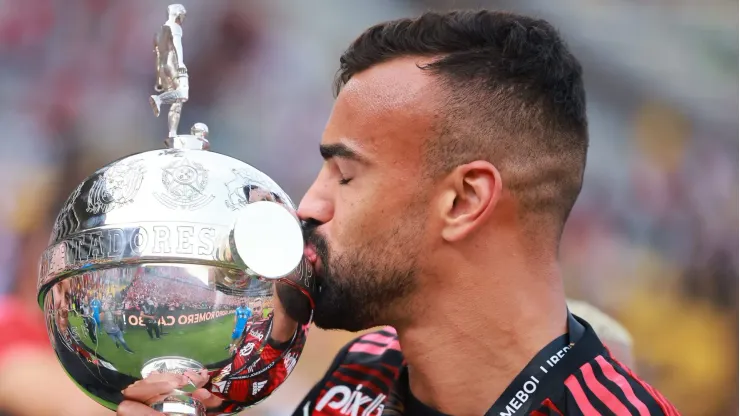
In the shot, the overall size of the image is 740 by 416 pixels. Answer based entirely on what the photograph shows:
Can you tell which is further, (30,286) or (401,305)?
(30,286)

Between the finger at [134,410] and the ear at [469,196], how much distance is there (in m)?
0.75

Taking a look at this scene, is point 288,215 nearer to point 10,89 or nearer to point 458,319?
point 458,319

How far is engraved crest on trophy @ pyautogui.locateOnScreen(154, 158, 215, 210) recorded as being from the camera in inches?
69.9

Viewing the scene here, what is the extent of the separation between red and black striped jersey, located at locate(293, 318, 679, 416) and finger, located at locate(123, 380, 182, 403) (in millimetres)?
674

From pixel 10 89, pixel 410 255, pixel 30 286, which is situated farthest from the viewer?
pixel 10 89

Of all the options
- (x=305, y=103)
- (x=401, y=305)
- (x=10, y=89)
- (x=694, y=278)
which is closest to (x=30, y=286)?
(x=10, y=89)

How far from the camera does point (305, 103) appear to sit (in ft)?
17.8

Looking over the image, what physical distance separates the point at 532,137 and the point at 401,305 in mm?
483

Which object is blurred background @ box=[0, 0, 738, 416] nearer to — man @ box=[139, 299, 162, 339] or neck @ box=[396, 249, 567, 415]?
neck @ box=[396, 249, 567, 415]

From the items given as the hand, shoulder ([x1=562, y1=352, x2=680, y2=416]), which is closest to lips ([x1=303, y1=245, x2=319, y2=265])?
the hand

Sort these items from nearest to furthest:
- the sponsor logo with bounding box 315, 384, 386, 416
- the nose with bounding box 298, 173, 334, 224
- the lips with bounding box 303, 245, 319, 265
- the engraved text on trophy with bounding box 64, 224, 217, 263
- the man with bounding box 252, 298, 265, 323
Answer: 1. the engraved text on trophy with bounding box 64, 224, 217, 263
2. the man with bounding box 252, 298, 265, 323
3. the lips with bounding box 303, 245, 319, 265
4. the nose with bounding box 298, 173, 334, 224
5. the sponsor logo with bounding box 315, 384, 386, 416

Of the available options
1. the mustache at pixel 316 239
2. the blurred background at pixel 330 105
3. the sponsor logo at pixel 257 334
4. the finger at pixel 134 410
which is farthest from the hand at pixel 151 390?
the blurred background at pixel 330 105

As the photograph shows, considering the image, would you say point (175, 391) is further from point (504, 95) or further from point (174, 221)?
point (504, 95)

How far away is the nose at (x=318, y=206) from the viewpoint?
2168mm
